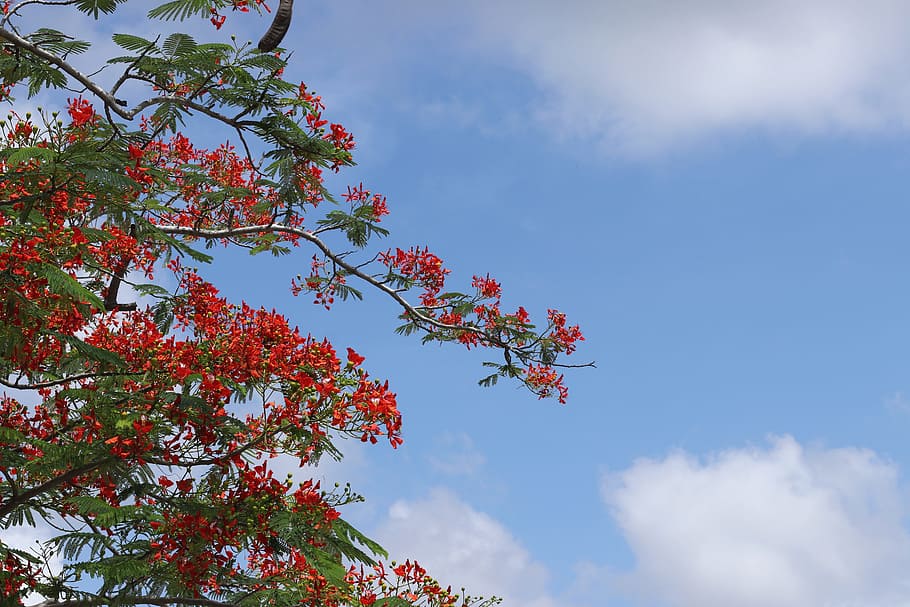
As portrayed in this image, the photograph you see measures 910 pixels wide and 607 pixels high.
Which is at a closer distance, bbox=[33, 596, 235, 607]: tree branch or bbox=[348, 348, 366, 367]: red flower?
bbox=[348, 348, 366, 367]: red flower

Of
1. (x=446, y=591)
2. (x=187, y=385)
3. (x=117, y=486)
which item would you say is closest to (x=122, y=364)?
(x=187, y=385)

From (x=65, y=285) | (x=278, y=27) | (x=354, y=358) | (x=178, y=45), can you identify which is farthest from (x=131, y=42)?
(x=354, y=358)

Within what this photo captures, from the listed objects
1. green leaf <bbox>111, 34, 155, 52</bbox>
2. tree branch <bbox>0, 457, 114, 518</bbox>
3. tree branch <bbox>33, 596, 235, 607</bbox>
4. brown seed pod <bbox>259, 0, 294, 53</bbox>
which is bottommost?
tree branch <bbox>33, 596, 235, 607</bbox>

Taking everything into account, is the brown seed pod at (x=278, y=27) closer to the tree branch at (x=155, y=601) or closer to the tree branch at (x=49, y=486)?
the tree branch at (x=49, y=486)

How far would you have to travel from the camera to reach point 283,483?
274 inches

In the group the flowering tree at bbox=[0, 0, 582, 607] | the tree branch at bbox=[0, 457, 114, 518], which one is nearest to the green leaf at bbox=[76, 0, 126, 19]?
the flowering tree at bbox=[0, 0, 582, 607]

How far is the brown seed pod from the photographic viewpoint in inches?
307

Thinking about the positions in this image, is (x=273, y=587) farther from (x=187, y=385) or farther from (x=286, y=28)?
(x=286, y=28)

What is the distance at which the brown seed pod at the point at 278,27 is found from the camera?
25.6 feet

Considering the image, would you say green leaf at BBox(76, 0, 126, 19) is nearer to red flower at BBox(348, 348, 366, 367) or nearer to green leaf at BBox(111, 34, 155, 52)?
green leaf at BBox(111, 34, 155, 52)

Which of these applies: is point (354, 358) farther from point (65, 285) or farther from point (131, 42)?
point (131, 42)

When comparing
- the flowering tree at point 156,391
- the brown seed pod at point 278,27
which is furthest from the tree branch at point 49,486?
the brown seed pod at point 278,27

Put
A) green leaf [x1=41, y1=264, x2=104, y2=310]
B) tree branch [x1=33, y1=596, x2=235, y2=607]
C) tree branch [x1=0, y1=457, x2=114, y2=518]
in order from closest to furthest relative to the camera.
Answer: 1. green leaf [x1=41, y1=264, x2=104, y2=310]
2. tree branch [x1=0, y1=457, x2=114, y2=518]
3. tree branch [x1=33, y1=596, x2=235, y2=607]

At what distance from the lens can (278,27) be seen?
7.85 metres
